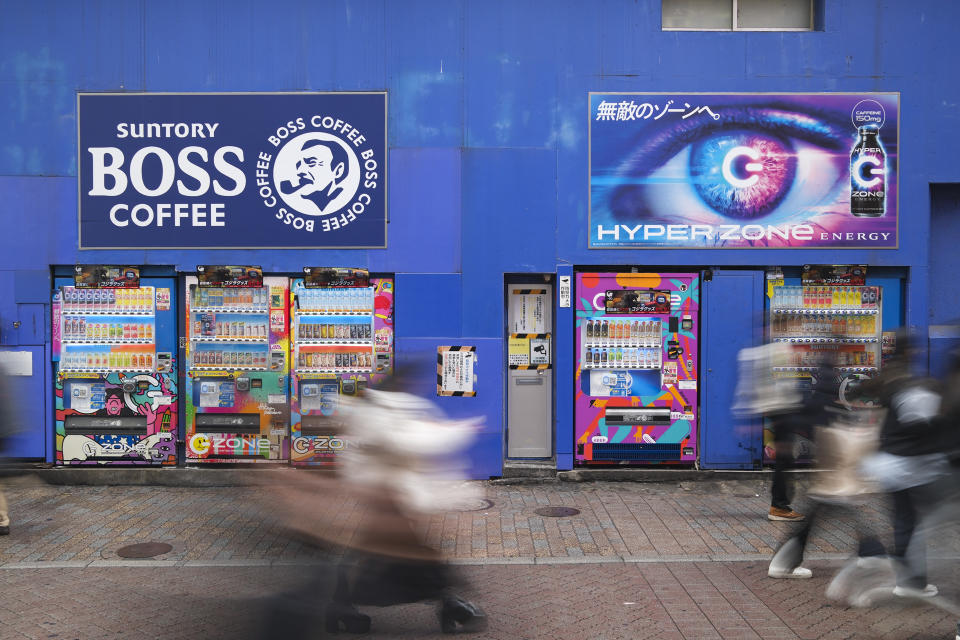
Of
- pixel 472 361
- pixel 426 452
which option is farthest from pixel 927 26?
pixel 426 452

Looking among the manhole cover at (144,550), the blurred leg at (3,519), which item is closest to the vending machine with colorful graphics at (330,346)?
the manhole cover at (144,550)

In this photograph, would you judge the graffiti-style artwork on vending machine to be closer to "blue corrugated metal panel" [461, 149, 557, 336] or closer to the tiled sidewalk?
the tiled sidewalk

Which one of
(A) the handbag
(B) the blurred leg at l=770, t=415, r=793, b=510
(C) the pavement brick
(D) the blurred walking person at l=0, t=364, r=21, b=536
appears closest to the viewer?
(C) the pavement brick

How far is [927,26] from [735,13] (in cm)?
239

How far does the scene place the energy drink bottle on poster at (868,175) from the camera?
34.4 ft

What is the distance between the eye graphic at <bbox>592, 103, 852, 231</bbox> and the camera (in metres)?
10.5

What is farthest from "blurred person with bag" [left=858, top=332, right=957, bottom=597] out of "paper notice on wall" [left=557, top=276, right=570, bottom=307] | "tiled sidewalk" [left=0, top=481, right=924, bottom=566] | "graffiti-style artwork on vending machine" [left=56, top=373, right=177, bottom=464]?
"graffiti-style artwork on vending machine" [left=56, top=373, right=177, bottom=464]

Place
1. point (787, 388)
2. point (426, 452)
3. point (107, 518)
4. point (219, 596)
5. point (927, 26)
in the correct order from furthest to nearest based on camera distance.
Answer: point (927, 26)
point (107, 518)
point (787, 388)
point (219, 596)
point (426, 452)

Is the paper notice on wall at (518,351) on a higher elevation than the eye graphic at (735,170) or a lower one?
lower

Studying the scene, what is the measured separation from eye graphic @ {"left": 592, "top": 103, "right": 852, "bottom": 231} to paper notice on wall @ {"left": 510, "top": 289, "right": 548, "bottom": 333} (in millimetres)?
1424

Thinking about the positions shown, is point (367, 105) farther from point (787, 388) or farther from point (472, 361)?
point (787, 388)

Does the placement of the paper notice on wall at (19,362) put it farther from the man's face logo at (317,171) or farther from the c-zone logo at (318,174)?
the man's face logo at (317,171)

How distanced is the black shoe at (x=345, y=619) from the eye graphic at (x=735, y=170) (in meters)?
6.49

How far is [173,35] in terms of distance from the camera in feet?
34.4
